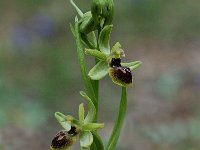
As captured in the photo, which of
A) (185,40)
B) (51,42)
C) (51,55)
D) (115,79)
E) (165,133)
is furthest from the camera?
(185,40)

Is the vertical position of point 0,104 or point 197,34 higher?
point 0,104

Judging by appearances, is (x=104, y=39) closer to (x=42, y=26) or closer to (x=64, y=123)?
(x=64, y=123)

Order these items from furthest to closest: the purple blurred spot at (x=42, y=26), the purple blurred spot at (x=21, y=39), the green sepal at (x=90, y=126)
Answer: the purple blurred spot at (x=42, y=26)
the purple blurred spot at (x=21, y=39)
the green sepal at (x=90, y=126)

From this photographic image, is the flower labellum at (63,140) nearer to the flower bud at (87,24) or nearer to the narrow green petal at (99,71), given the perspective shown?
the narrow green petal at (99,71)

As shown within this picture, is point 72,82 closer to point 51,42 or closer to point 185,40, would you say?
point 51,42

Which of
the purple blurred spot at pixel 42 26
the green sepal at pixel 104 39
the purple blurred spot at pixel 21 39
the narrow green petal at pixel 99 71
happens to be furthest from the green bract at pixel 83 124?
the purple blurred spot at pixel 42 26

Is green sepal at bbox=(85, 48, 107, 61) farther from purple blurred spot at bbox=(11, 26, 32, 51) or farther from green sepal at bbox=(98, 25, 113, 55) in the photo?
purple blurred spot at bbox=(11, 26, 32, 51)

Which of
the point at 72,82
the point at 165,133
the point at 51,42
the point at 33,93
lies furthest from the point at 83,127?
the point at 51,42

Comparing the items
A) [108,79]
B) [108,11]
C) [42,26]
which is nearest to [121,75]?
[108,11]

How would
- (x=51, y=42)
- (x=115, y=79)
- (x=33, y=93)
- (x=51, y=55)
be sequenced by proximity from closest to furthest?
1. (x=115, y=79)
2. (x=33, y=93)
3. (x=51, y=55)
4. (x=51, y=42)
